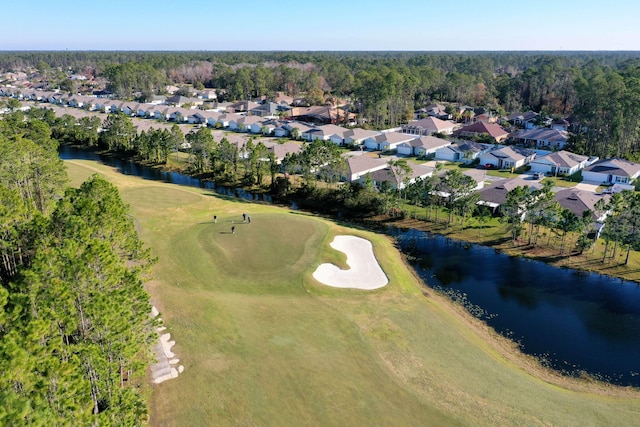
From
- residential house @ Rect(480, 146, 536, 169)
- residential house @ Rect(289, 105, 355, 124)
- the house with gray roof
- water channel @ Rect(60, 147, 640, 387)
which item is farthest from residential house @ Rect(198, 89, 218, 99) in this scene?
the house with gray roof

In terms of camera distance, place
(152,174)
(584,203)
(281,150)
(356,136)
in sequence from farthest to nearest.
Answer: (356,136)
(281,150)
(152,174)
(584,203)

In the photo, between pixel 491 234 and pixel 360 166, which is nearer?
pixel 491 234

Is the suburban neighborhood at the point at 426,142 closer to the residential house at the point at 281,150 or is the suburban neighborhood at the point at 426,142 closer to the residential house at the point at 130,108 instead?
the residential house at the point at 281,150

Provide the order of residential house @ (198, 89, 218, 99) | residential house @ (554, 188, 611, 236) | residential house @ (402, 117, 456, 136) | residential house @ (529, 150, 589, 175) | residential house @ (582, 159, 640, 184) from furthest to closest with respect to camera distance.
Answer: residential house @ (198, 89, 218, 99)
residential house @ (402, 117, 456, 136)
residential house @ (529, 150, 589, 175)
residential house @ (582, 159, 640, 184)
residential house @ (554, 188, 611, 236)

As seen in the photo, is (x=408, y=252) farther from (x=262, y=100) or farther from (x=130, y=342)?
(x=262, y=100)

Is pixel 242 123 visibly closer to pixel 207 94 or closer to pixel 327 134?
pixel 327 134

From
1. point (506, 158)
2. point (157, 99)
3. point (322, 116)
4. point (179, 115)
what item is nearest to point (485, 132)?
point (506, 158)

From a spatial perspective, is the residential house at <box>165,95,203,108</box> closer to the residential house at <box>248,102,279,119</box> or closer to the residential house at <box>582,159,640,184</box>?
the residential house at <box>248,102,279,119</box>
